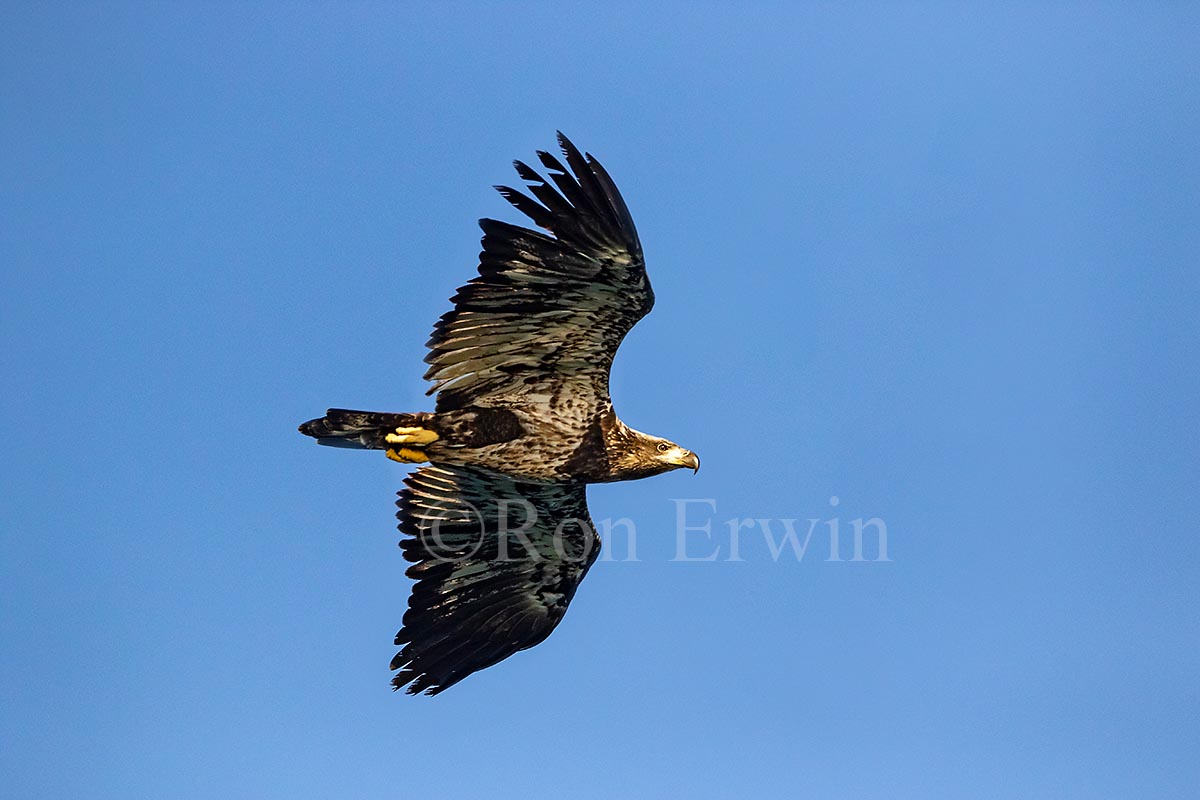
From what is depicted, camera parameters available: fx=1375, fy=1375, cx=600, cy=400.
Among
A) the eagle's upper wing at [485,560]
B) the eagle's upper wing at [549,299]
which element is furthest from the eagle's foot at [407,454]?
the eagle's upper wing at [485,560]

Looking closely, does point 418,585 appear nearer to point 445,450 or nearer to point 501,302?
→ point 445,450

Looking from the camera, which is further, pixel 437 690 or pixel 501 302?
pixel 437 690

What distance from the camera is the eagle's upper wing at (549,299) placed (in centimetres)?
1200

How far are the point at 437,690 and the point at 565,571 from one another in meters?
1.85

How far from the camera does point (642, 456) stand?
44.7ft

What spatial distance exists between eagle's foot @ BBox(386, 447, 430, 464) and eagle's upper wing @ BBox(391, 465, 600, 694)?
1023mm

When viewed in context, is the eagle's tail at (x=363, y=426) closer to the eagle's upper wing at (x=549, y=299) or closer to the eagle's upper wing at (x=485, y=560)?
the eagle's upper wing at (x=549, y=299)

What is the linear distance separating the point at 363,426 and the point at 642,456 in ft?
8.98

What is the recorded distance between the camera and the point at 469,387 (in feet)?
43.3

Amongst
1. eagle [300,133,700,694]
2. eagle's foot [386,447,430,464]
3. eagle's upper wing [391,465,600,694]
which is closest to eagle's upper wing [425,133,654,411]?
eagle [300,133,700,694]

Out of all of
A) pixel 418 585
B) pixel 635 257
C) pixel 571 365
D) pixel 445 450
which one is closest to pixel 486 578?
pixel 418 585

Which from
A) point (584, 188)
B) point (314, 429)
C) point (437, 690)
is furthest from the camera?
point (437, 690)

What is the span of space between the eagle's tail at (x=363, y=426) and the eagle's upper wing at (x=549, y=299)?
295 millimetres

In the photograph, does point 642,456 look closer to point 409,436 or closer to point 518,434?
point 518,434
